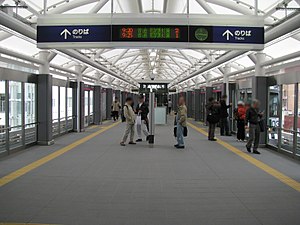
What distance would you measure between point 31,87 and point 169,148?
481 centimetres

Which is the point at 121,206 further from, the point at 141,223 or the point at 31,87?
the point at 31,87

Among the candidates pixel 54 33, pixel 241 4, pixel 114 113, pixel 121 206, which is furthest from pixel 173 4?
pixel 114 113

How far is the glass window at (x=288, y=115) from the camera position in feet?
31.9

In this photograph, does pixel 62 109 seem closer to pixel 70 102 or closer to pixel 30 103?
pixel 70 102

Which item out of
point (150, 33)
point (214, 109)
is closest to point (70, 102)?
point (214, 109)

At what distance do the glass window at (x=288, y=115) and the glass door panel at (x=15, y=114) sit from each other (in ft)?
24.9

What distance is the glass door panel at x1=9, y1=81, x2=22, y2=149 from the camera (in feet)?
32.8

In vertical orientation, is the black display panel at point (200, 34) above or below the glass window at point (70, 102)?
above

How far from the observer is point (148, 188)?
5.97m

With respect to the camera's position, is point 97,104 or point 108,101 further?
point 108,101

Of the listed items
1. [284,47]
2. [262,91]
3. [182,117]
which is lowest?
[182,117]

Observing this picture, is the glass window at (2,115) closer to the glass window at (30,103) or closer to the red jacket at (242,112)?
the glass window at (30,103)

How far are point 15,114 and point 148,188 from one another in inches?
237

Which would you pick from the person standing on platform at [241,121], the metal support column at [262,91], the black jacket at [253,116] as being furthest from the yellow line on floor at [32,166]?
the metal support column at [262,91]
